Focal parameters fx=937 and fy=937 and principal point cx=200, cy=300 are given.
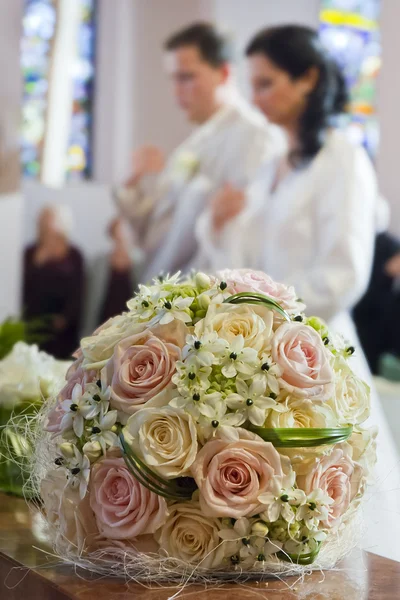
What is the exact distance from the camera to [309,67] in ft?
15.1

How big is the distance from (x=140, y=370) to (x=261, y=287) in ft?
0.60

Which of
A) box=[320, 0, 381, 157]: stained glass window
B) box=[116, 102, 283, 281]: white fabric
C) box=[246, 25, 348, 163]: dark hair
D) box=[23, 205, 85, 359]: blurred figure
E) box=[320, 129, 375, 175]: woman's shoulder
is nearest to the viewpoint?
box=[320, 129, 375, 175]: woman's shoulder

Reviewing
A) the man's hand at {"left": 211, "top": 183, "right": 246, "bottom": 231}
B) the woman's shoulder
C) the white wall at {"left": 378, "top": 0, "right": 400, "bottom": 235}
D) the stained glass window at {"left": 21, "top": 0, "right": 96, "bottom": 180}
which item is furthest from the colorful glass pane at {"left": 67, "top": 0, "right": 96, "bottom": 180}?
the white wall at {"left": 378, "top": 0, "right": 400, "bottom": 235}

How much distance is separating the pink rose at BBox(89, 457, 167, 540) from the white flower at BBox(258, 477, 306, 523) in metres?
0.10

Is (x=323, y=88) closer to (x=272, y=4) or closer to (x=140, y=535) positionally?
(x=272, y=4)

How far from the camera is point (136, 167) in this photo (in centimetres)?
532

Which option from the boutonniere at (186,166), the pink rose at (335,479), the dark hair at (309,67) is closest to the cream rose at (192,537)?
the pink rose at (335,479)

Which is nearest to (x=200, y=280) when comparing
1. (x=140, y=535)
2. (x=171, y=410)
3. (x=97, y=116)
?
(x=171, y=410)

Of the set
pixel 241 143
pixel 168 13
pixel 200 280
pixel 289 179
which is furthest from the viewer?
pixel 168 13

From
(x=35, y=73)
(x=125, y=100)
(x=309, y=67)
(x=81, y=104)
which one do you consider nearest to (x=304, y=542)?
(x=309, y=67)

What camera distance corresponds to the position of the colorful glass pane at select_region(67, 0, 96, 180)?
5.50 metres

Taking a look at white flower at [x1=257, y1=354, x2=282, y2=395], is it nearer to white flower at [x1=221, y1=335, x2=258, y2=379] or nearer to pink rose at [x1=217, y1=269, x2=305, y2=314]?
white flower at [x1=221, y1=335, x2=258, y2=379]

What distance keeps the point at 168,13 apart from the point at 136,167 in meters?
0.88

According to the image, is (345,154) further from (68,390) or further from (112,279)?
(68,390)
